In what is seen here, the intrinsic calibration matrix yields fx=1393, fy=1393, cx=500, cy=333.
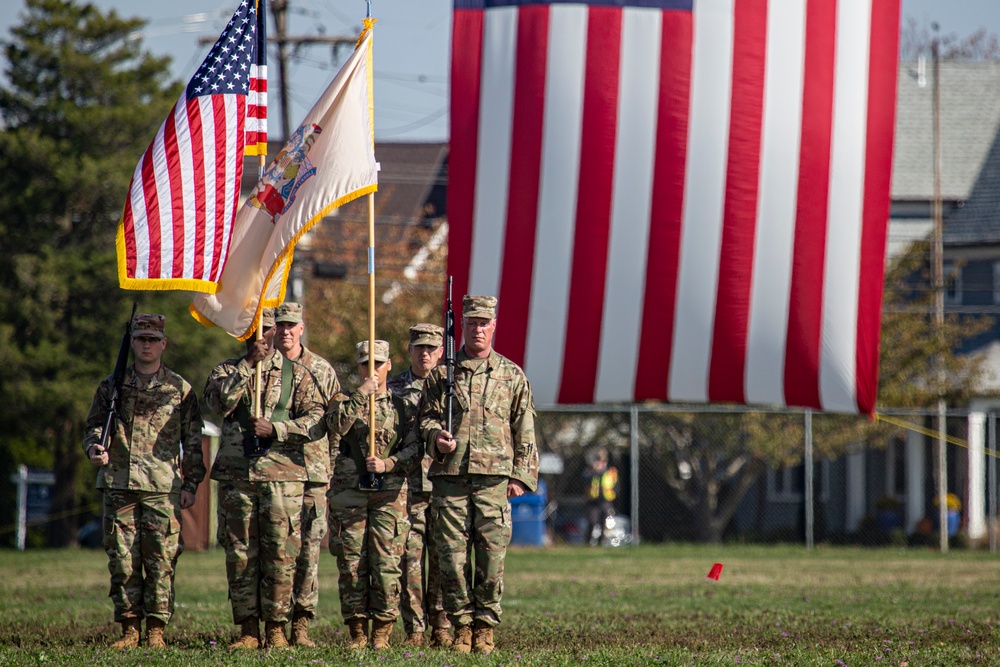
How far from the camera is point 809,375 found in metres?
11.6

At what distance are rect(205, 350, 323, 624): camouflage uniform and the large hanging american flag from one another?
3795 millimetres

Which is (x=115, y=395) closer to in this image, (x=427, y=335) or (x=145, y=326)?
(x=145, y=326)

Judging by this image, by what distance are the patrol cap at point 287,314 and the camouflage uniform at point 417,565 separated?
0.77m

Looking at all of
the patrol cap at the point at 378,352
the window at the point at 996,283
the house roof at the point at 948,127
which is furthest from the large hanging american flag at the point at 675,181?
the house roof at the point at 948,127

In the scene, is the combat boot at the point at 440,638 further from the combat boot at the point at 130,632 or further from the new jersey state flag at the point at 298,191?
the new jersey state flag at the point at 298,191

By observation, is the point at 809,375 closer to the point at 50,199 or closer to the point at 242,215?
→ the point at 242,215

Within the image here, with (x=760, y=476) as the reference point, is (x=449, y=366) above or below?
above

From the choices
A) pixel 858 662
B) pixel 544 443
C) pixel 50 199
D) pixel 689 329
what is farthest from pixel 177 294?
pixel 858 662

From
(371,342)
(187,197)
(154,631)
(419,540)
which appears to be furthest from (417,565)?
(187,197)

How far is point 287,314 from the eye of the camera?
863cm

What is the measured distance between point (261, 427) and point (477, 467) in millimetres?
1251

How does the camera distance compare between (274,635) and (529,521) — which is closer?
(274,635)

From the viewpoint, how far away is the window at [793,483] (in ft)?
92.3

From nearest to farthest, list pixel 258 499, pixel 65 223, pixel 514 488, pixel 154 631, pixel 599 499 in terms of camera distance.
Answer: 1. pixel 514 488
2. pixel 258 499
3. pixel 154 631
4. pixel 599 499
5. pixel 65 223
